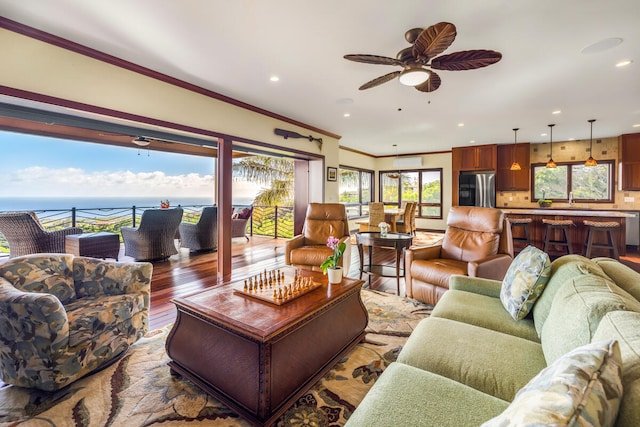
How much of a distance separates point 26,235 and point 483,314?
553cm

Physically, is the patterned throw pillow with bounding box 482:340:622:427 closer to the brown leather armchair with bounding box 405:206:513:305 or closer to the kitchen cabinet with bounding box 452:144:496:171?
the brown leather armchair with bounding box 405:206:513:305

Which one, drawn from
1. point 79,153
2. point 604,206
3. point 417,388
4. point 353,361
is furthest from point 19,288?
point 604,206

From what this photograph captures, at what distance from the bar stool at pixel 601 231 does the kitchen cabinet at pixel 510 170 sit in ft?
8.69

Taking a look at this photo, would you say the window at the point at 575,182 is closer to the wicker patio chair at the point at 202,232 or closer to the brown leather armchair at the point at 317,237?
the brown leather armchair at the point at 317,237

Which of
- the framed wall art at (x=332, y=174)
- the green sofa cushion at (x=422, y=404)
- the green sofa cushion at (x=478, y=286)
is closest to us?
the green sofa cushion at (x=422, y=404)

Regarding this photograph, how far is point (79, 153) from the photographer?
24.3 ft

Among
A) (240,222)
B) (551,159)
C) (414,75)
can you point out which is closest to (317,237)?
(414,75)

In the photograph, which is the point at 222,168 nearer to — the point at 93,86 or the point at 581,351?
the point at 93,86

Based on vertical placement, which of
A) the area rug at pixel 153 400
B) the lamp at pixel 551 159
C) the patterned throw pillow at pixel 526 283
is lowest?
the area rug at pixel 153 400

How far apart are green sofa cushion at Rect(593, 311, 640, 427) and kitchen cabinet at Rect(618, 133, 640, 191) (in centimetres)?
810

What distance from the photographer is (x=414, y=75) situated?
2.41 meters

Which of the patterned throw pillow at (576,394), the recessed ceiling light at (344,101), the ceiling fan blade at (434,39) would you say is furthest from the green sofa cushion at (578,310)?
the recessed ceiling light at (344,101)

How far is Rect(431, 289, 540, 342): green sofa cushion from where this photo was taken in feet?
5.37

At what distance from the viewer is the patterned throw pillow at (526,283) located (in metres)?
1.65
